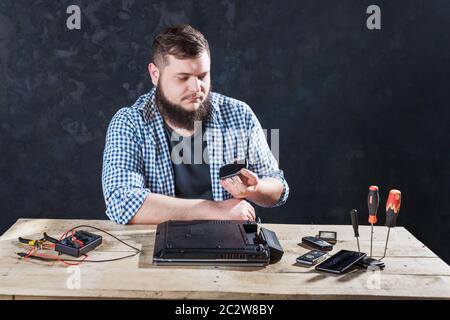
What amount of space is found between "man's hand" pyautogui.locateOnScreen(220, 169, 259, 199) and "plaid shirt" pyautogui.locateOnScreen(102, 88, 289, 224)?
323 mm

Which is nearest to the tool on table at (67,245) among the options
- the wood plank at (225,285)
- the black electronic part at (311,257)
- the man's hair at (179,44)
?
the wood plank at (225,285)

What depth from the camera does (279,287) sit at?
5.22 ft

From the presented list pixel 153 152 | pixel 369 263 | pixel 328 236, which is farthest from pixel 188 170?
pixel 369 263

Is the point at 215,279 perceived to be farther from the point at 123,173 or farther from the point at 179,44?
the point at 179,44

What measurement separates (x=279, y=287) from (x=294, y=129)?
219cm

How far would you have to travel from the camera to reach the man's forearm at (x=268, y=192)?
2.44 metres

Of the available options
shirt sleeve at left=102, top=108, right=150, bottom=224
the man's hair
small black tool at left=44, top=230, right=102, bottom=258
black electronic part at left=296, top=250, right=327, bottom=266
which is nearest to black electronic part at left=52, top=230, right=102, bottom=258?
small black tool at left=44, top=230, right=102, bottom=258

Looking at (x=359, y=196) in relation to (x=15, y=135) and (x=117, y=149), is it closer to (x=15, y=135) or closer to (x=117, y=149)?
(x=117, y=149)

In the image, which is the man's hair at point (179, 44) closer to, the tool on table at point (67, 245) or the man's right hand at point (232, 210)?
the man's right hand at point (232, 210)

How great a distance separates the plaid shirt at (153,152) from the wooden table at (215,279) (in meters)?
0.38

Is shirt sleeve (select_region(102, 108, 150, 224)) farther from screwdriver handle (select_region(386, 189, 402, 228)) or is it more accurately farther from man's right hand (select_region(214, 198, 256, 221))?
screwdriver handle (select_region(386, 189, 402, 228))

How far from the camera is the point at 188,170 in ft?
8.69

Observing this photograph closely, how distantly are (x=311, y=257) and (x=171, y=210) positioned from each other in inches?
24.3

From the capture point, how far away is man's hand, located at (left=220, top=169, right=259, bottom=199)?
2189 millimetres
